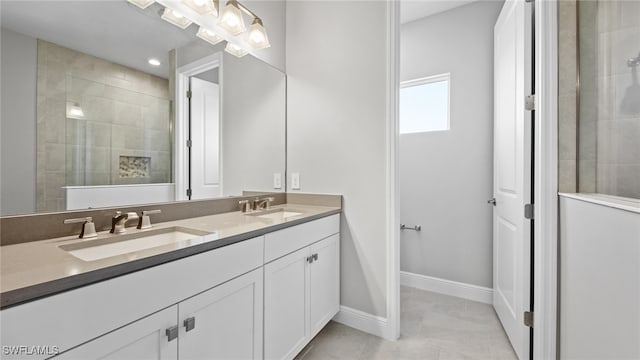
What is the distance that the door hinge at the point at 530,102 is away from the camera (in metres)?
1.55

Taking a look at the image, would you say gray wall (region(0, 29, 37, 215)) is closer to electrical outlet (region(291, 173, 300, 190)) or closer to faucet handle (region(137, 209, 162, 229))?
faucet handle (region(137, 209, 162, 229))

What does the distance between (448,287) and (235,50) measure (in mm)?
2678

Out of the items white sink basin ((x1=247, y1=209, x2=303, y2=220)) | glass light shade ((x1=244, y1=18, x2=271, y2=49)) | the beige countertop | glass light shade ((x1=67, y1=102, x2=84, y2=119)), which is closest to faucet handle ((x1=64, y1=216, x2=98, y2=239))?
the beige countertop

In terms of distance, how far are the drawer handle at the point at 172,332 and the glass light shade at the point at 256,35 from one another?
1.76 meters

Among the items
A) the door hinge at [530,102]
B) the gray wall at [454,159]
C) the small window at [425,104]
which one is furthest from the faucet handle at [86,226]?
the small window at [425,104]

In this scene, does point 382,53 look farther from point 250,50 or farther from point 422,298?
point 422,298

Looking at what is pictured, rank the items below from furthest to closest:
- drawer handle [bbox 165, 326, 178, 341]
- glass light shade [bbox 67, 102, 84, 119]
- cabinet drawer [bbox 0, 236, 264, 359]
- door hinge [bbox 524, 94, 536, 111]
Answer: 1. door hinge [bbox 524, 94, 536, 111]
2. glass light shade [bbox 67, 102, 84, 119]
3. drawer handle [bbox 165, 326, 178, 341]
4. cabinet drawer [bbox 0, 236, 264, 359]

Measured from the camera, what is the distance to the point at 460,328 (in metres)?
1.98

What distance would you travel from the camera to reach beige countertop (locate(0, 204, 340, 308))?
612 millimetres

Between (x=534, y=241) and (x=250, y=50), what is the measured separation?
216cm

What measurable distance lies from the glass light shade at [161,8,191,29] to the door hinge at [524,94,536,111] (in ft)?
6.51

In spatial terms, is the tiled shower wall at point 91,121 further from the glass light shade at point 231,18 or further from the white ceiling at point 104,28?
the glass light shade at point 231,18

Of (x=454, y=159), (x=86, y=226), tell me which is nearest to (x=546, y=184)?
(x=454, y=159)

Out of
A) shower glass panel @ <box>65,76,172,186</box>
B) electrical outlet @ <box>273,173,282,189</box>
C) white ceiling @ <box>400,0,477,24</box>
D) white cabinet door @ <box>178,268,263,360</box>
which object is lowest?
white cabinet door @ <box>178,268,263,360</box>
